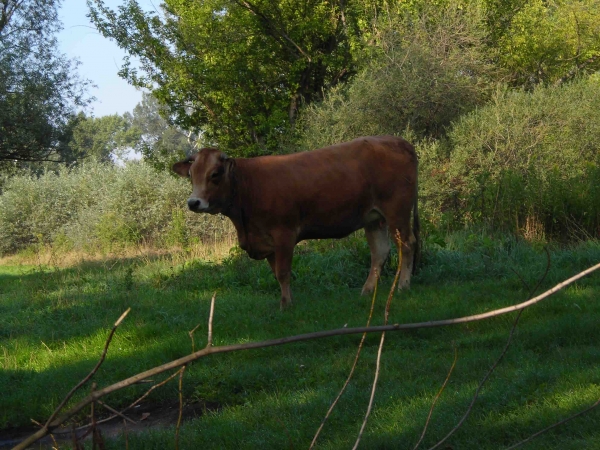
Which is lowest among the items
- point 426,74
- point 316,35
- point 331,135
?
point 331,135

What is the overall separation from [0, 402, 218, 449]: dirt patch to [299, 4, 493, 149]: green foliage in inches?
575

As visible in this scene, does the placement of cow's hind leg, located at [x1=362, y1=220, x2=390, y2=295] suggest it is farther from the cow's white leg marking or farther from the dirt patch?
the dirt patch

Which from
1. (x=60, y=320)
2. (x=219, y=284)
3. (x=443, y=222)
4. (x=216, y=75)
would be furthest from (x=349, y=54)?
(x=60, y=320)

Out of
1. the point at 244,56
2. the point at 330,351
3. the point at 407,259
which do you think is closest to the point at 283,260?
the point at 407,259

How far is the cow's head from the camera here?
29.5 ft

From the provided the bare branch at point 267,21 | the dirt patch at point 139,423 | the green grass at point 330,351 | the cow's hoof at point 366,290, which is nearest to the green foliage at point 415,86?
the bare branch at point 267,21

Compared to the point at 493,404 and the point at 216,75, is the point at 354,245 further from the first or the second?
the point at 216,75

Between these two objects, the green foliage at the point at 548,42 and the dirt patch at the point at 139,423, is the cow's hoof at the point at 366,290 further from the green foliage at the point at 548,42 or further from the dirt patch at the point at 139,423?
the green foliage at the point at 548,42

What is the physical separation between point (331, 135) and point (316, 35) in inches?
248

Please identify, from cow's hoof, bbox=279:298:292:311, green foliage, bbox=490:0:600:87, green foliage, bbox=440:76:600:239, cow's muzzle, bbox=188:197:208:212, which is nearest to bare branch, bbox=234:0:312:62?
green foliage, bbox=490:0:600:87

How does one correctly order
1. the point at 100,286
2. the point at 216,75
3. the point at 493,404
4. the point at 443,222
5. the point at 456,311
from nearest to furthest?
the point at 493,404, the point at 456,311, the point at 100,286, the point at 443,222, the point at 216,75

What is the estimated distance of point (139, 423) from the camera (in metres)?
5.70

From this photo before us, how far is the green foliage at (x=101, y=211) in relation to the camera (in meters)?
26.3

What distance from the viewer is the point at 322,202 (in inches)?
371
